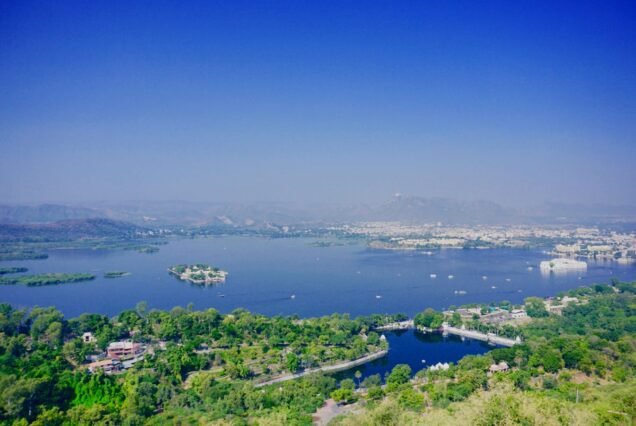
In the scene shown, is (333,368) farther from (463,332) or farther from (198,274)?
A: (198,274)

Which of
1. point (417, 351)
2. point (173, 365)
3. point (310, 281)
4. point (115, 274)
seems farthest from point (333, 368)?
point (115, 274)

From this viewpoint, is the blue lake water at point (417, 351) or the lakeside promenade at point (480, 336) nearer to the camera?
the blue lake water at point (417, 351)

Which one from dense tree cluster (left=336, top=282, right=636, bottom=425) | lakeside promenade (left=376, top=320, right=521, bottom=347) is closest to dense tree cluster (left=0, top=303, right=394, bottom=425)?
lakeside promenade (left=376, top=320, right=521, bottom=347)

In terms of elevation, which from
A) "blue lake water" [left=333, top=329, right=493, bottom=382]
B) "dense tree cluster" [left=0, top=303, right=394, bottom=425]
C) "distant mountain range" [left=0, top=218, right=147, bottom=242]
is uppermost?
"distant mountain range" [left=0, top=218, right=147, bottom=242]

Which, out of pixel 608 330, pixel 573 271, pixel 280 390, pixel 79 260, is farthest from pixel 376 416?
pixel 79 260

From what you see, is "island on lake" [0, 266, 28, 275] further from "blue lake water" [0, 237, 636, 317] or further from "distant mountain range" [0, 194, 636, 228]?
"distant mountain range" [0, 194, 636, 228]

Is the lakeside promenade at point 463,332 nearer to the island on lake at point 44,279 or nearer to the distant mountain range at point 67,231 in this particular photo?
the island on lake at point 44,279

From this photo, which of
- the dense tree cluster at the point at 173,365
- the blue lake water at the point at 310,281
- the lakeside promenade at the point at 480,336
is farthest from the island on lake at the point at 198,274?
the lakeside promenade at the point at 480,336
